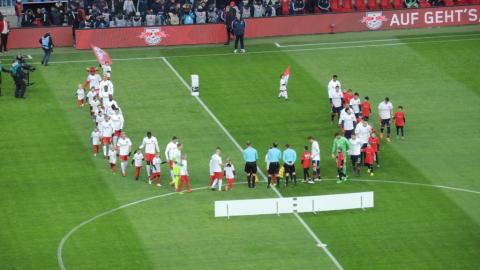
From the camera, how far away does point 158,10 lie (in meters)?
85.0

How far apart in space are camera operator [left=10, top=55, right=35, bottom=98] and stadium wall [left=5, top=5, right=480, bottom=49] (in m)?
7.96

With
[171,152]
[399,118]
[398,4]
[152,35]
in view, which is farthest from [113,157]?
[398,4]

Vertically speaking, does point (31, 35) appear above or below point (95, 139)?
above

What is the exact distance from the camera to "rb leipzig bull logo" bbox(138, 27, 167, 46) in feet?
273

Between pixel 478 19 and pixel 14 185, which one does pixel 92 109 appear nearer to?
pixel 14 185

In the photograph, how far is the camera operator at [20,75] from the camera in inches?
2857

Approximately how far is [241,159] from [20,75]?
49.7 ft

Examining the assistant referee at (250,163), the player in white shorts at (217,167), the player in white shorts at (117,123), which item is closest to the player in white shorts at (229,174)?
the player in white shorts at (217,167)

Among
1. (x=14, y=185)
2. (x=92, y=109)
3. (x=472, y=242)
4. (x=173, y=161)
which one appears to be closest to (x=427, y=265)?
(x=472, y=242)

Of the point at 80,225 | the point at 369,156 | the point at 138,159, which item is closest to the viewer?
the point at 80,225

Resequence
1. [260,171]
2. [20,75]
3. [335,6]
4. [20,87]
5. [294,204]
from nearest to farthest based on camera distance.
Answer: [294,204] → [260,171] → [20,75] → [20,87] → [335,6]

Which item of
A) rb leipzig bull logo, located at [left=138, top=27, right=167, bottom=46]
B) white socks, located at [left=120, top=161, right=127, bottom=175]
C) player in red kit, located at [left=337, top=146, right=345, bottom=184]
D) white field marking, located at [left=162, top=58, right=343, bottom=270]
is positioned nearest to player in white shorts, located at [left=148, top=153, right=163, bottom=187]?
white socks, located at [left=120, top=161, right=127, bottom=175]

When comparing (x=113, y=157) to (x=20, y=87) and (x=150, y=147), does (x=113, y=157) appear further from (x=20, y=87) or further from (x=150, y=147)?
(x=20, y=87)

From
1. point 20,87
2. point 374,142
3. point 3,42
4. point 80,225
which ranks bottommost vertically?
point 80,225
